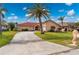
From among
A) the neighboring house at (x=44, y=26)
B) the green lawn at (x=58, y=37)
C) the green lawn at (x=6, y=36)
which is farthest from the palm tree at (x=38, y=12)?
the green lawn at (x=6, y=36)

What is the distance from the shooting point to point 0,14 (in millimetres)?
7258

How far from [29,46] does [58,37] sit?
43 centimetres

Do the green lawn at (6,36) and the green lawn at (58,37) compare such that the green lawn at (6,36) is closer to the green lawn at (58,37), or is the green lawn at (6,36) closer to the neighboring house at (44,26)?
the neighboring house at (44,26)

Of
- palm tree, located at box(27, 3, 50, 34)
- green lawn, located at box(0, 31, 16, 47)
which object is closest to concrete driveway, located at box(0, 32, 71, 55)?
green lawn, located at box(0, 31, 16, 47)

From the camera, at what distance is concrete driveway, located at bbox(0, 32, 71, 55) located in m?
7.18

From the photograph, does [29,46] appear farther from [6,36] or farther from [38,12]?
[38,12]

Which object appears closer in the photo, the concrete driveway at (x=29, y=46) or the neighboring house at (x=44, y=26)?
the concrete driveway at (x=29, y=46)

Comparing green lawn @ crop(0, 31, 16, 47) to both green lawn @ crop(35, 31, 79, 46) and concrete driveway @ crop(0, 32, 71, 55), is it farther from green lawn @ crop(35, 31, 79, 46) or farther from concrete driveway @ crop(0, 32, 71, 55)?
green lawn @ crop(35, 31, 79, 46)

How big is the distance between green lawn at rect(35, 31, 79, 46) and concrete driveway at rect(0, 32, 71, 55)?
59mm

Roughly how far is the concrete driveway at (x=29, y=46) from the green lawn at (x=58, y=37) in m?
0.06

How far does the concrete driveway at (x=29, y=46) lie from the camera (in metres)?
7.18
